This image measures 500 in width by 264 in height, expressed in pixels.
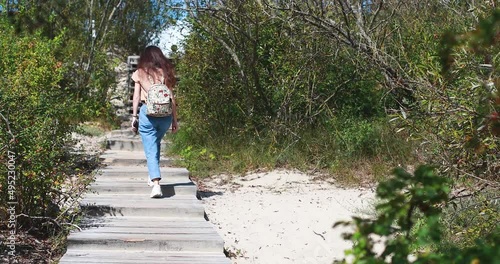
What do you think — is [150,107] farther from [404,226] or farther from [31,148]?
[404,226]

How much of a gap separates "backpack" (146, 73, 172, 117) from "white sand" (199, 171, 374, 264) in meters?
1.25

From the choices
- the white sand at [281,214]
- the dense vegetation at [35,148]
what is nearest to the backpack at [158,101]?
the dense vegetation at [35,148]

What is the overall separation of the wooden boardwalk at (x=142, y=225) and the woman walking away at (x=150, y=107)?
345mm

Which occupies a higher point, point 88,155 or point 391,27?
point 391,27

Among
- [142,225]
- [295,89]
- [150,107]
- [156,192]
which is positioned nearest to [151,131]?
[150,107]

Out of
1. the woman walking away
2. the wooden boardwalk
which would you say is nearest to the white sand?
the wooden boardwalk

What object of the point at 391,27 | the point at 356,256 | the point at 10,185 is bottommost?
the point at 10,185

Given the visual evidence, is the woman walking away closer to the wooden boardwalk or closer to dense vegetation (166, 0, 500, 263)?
Result: the wooden boardwalk

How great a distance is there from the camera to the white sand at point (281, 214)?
6559 millimetres

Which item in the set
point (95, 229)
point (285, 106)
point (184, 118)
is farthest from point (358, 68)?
point (95, 229)

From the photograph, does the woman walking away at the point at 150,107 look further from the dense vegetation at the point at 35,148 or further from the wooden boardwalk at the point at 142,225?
the dense vegetation at the point at 35,148

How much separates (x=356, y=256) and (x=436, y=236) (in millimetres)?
284

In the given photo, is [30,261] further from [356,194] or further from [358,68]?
[358,68]

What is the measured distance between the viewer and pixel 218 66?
1159cm
